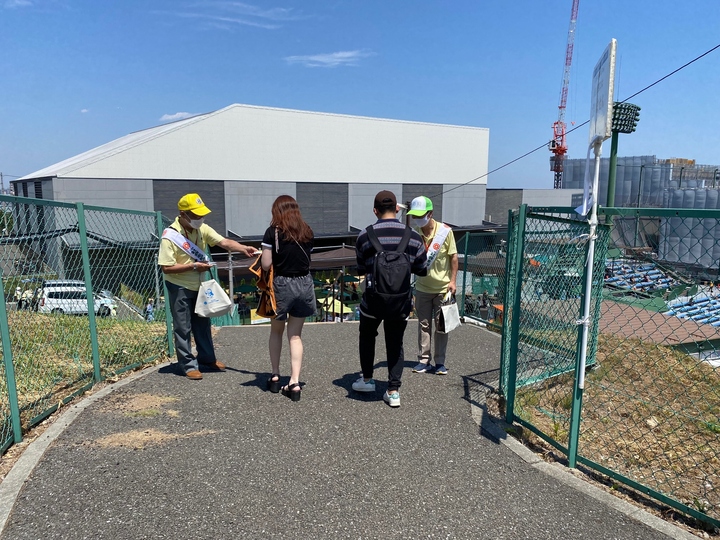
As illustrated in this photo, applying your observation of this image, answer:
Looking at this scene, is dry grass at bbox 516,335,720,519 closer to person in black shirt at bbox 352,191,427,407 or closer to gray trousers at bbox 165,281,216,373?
person in black shirt at bbox 352,191,427,407

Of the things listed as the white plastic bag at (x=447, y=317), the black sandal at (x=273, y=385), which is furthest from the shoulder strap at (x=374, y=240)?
the black sandal at (x=273, y=385)

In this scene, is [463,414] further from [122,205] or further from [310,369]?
[122,205]

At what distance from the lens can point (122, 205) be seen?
27.1 metres

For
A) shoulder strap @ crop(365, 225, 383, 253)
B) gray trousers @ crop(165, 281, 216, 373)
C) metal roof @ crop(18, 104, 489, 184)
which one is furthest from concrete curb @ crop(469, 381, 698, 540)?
metal roof @ crop(18, 104, 489, 184)

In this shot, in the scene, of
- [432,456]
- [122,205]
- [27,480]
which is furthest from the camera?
[122,205]

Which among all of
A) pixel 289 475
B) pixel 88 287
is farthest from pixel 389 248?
pixel 88 287

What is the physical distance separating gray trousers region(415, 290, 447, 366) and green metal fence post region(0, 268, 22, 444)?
11.1 feet

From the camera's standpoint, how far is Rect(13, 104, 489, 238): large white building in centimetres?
2711

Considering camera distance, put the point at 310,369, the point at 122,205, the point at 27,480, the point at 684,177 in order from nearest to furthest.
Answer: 1. the point at 27,480
2. the point at 310,369
3. the point at 122,205
4. the point at 684,177

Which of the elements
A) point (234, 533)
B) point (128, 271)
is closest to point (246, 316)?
point (128, 271)

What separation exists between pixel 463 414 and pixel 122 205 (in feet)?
88.8

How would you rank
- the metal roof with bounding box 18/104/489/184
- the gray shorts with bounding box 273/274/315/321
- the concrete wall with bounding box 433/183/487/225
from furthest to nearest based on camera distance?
the concrete wall with bounding box 433/183/487/225
the metal roof with bounding box 18/104/489/184
the gray shorts with bounding box 273/274/315/321

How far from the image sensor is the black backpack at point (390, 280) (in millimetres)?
3775

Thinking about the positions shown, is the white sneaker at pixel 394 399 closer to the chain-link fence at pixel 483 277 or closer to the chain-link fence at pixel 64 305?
the chain-link fence at pixel 64 305
